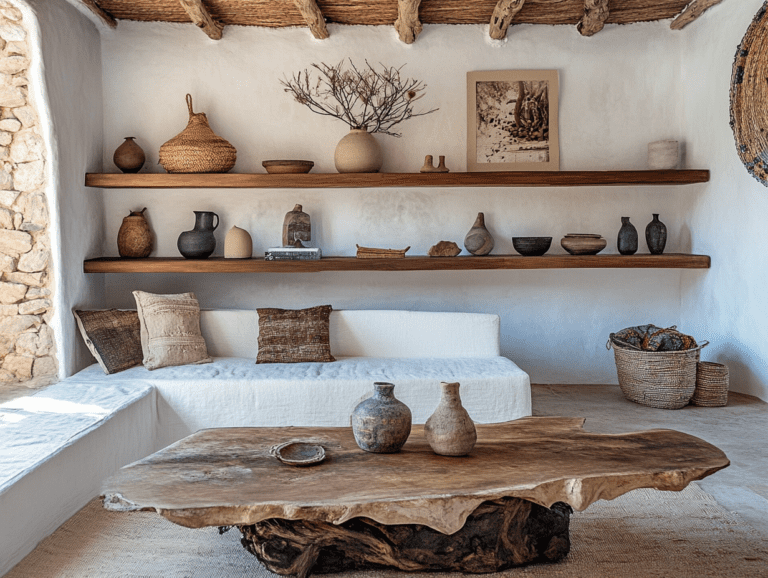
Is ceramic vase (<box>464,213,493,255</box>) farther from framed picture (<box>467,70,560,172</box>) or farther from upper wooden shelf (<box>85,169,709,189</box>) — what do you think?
framed picture (<box>467,70,560,172</box>)

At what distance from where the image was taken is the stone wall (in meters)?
3.60

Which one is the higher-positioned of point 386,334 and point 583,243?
point 583,243

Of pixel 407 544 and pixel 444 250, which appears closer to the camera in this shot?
pixel 407 544

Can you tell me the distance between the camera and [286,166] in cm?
425

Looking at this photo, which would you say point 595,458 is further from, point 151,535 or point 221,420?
point 221,420

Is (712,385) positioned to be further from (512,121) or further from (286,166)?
(286,166)

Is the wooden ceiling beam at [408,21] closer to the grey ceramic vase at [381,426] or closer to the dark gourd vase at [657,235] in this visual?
the dark gourd vase at [657,235]

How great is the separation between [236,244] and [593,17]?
2663 mm

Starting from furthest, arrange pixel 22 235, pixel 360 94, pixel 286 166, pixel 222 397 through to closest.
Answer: pixel 360 94 → pixel 286 166 → pixel 22 235 → pixel 222 397

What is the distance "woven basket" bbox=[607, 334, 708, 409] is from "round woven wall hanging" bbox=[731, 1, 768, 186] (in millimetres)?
1095

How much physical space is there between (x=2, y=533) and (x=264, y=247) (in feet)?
8.95

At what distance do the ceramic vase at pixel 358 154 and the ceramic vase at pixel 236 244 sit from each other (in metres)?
0.75

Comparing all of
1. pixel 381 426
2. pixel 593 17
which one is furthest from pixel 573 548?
pixel 593 17

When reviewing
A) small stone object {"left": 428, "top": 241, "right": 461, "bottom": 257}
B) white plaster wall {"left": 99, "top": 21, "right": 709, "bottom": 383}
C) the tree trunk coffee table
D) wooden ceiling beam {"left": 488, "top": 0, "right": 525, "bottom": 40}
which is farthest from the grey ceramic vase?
wooden ceiling beam {"left": 488, "top": 0, "right": 525, "bottom": 40}
